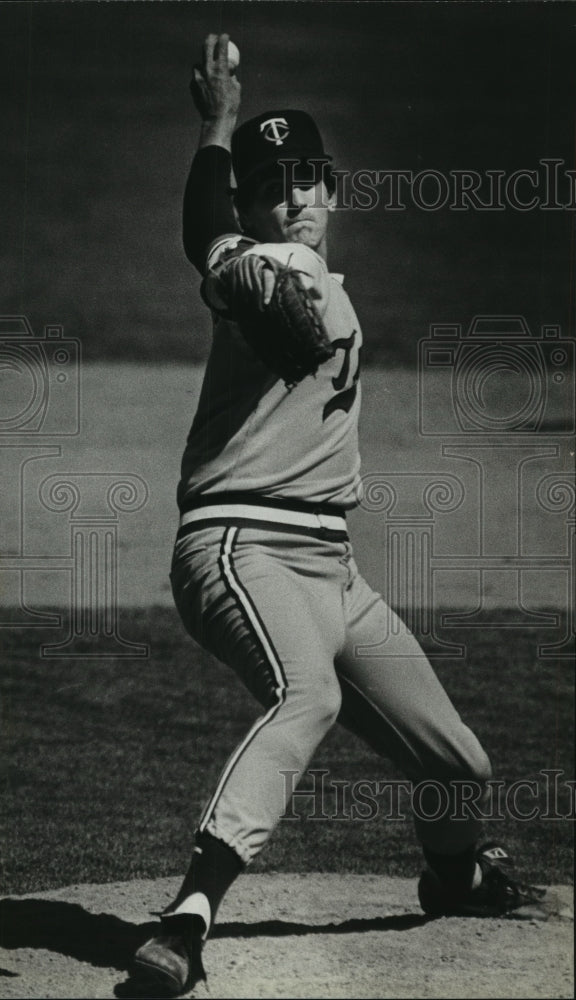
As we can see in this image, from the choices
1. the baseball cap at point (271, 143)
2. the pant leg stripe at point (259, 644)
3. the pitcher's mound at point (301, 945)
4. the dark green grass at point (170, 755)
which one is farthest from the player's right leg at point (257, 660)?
the dark green grass at point (170, 755)

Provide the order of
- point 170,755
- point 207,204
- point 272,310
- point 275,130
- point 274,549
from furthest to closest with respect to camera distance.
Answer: point 170,755, point 275,130, point 207,204, point 274,549, point 272,310

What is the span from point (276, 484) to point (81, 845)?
64.5 inches

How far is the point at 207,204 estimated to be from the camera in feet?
8.99

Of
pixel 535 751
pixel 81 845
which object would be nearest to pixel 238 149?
pixel 81 845

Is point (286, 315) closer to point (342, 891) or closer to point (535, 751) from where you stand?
point (342, 891)

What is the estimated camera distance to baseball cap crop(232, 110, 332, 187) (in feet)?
9.24

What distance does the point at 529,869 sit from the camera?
3.67 meters

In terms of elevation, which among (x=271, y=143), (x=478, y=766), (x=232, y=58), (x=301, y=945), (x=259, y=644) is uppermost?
(x=232, y=58)

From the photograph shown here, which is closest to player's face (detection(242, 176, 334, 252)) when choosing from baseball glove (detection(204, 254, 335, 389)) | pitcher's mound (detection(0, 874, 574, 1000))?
baseball glove (detection(204, 254, 335, 389))

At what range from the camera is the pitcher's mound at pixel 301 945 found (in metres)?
2.62

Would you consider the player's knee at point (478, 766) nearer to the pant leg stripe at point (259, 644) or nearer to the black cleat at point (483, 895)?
the black cleat at point (483, 895)

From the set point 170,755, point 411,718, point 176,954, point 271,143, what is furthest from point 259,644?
point 170,755

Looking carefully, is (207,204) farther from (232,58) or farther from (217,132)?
(232,58)

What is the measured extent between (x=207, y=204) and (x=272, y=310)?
0.36 metres
